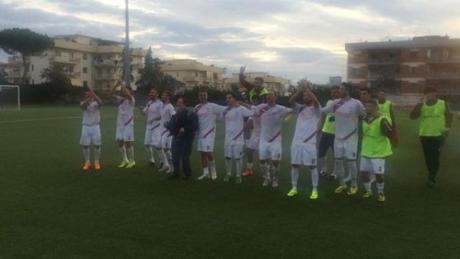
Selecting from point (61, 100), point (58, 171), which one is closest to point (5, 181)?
point (58, 171)

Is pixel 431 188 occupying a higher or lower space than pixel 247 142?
lower

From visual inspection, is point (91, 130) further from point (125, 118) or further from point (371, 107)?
point (371, 107)

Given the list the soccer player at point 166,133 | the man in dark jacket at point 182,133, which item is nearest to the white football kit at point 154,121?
the soccer player at point 166,133

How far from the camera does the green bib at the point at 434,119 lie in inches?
424

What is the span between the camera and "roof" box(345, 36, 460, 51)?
78.7 meters

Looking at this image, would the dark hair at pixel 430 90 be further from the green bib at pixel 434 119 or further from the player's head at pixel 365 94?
the player's head at pixel 365 94

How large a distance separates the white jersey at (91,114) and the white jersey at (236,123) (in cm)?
362

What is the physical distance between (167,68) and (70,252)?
11658 centimetres

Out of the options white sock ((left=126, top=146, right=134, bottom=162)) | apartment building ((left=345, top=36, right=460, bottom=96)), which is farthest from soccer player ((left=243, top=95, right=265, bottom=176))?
apartment building ((left=345, top=36, right=460, bottom=96))

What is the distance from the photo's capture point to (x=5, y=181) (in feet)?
38.1

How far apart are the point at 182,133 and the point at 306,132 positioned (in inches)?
131

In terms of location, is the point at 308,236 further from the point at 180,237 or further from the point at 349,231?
the point at 180,237

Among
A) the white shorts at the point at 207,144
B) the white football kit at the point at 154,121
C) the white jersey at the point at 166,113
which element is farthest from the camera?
the white football kit at the point at 154,121

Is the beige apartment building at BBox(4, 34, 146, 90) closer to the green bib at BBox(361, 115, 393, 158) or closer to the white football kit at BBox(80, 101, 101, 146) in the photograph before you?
the white football kit at BBox(80, 101, 101, 146)
